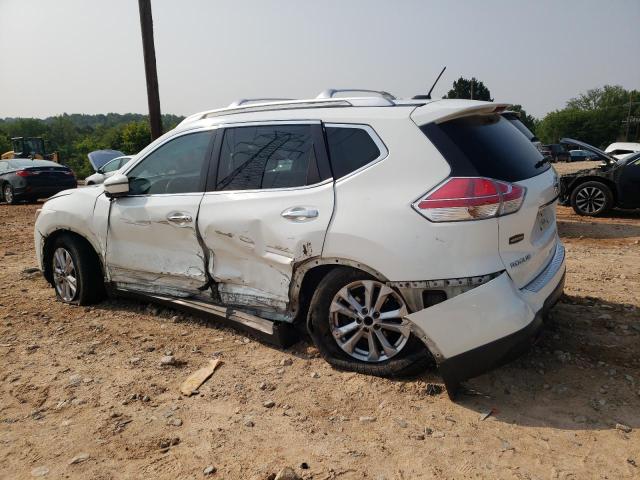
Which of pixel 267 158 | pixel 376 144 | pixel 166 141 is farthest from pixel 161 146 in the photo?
pixel 376 144

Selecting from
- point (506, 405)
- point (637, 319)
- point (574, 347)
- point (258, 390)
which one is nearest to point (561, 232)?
point (637, 319)

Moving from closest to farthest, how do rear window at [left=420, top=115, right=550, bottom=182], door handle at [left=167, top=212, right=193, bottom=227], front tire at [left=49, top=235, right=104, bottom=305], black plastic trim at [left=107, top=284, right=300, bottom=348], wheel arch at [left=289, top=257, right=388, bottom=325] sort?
rear window at [left=420, top=115, right=550, bottom=182]
wheel arch at [left=289, top=257, right=388, bottom=325]
black plastic trim at [left=107, top=284, right=300, bottom=348]
door handle at [left=167, top=212, right=193, bottom=227]
front tire at [left=49, top=235, right=104, bottom=305]

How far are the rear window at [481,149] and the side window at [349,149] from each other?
1.16 feet

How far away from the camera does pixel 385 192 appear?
3059mm

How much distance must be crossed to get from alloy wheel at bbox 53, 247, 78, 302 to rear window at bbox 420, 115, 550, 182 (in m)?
3.53

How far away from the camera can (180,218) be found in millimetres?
3959

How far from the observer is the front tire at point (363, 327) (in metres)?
3.14

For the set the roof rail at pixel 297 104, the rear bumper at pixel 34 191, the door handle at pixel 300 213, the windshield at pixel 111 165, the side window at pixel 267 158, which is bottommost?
the rear bumper at pixel 34 191

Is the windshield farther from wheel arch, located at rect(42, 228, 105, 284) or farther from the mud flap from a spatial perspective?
the mud flap

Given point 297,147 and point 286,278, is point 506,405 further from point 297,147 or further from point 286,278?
point 297,147

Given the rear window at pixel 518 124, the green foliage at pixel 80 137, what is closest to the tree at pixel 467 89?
the green foliage at pixel 80 137

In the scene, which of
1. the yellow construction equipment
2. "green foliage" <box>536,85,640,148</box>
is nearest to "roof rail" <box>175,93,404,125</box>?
the yellow construction equipment

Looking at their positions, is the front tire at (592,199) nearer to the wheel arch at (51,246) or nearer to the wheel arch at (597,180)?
the wheel arch at (597,180)

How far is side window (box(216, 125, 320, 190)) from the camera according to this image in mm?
3477
